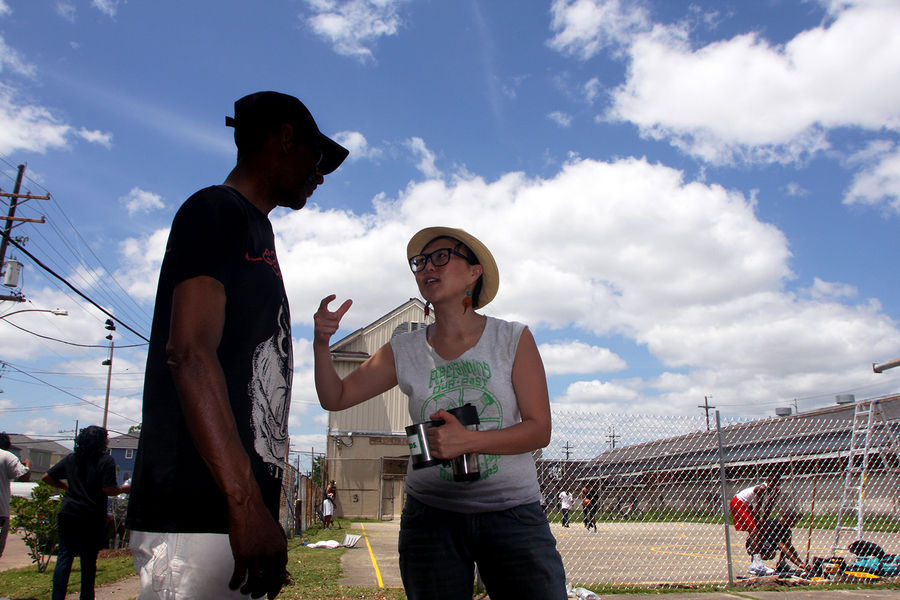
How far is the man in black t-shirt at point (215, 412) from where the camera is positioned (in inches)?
52.5

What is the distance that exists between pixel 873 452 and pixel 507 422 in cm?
901

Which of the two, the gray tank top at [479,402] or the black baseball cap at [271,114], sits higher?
the black baseball cap at [271,114]

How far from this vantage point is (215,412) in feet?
4.42

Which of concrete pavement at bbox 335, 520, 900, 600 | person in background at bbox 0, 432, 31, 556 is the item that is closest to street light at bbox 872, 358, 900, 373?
concrete pavement at bbox 335, 520, 900, 600

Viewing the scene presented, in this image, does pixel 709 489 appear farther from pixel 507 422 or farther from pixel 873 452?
pixel 507 422

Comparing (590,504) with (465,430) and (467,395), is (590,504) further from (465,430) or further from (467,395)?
(465,430)

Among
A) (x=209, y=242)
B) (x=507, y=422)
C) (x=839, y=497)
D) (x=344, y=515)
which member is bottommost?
(x=344, y=515)

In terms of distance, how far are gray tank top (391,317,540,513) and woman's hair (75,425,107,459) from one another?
14.5 feet

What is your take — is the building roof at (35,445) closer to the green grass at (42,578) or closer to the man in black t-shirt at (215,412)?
the green grass at (42,578)

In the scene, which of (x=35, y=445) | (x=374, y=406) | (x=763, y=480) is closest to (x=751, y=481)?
(x=763, y=480)

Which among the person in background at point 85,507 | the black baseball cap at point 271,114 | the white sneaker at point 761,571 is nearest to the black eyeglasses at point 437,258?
the black baseball cap at point 271,114

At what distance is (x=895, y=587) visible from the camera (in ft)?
22.3

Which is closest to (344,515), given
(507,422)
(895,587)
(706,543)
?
(706,543)

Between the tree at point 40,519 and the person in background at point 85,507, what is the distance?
348cm
